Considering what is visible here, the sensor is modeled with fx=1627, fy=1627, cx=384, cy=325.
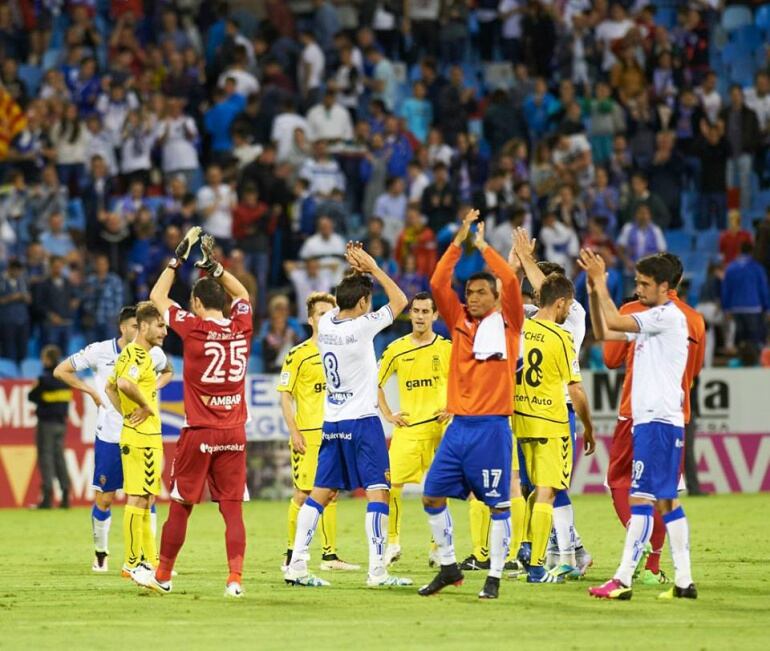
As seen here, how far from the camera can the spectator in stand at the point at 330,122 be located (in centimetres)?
2964

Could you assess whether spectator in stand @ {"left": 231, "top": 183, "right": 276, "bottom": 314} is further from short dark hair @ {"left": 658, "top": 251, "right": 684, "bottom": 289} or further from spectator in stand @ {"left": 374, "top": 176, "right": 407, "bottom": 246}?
short dark hair @ {"left": 658, "top": 251, "right": 684, "bottom": 289}

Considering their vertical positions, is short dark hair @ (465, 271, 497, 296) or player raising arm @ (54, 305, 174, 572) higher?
short dark hair @ (465, 271, 497, 296)

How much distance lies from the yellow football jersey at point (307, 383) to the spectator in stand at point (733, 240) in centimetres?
1397

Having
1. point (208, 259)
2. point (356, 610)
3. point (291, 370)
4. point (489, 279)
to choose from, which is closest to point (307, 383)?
point (291, 370)

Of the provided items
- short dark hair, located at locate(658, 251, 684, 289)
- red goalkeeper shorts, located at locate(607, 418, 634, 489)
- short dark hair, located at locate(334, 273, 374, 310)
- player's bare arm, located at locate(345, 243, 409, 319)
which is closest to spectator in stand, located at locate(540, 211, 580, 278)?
red goalkeeper shorts, located at locate(607, 418, 634, 489)

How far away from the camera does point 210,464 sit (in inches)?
Answer: 507

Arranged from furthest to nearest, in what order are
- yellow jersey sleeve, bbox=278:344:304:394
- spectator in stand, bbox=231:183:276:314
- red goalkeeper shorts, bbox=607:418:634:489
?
spectator in stand, bbox=231:183:276:314
yellow jersey sleeve, bbox=278:344:304:394
red goalkeeper shorts, bbox=607:418:634:489

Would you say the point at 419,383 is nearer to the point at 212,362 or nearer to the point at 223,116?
the point at 212,362

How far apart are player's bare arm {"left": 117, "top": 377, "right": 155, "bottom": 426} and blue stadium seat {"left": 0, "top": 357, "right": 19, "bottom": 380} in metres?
12.3

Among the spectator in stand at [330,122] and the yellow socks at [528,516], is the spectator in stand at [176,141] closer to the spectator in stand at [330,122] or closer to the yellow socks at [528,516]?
the spectator in stand at [330,122]

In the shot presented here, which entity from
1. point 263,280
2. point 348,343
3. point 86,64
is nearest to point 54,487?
point 263,280

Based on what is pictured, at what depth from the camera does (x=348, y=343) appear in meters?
13.4

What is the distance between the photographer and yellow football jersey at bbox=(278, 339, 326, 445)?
611 inches

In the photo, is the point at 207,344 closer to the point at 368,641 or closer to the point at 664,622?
the point at 368,641
